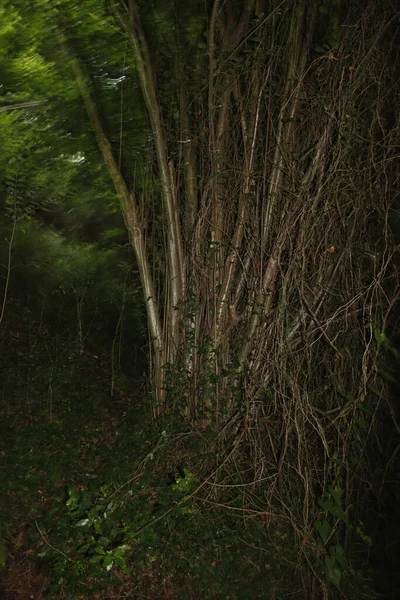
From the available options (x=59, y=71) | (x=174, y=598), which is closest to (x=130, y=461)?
(x=174, y=598)

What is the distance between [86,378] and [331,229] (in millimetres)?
3827

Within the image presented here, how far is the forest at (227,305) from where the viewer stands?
3219mm

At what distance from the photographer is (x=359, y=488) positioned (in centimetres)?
337

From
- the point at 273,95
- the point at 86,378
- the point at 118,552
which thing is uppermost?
the point at 273,95

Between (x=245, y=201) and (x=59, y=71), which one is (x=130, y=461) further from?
(x=59, y=71)

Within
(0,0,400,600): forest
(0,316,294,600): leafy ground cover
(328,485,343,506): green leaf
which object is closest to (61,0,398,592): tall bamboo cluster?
(0,0,400,600): forest

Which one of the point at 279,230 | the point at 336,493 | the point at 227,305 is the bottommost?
the point at 336,493

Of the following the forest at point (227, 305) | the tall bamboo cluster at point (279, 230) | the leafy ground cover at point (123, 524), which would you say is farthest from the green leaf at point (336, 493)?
the leafy ground cover at point (123, 524)

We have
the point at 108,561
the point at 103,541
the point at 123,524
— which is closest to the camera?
the point at 108,561

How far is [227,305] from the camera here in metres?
4.09

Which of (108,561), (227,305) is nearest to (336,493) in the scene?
(108,561)

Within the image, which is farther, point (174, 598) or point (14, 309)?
point (14, 309)

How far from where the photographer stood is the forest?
322 cm

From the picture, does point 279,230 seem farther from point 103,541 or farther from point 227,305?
point 103,541
